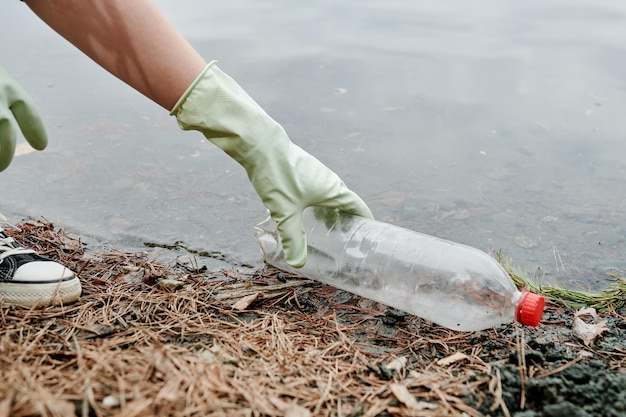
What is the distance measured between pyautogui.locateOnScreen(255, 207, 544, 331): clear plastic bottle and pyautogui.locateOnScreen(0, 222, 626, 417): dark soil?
7 centimetres

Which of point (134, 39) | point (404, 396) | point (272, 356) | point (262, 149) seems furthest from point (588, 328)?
point (134, 39)

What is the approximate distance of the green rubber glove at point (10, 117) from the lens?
212 centimetres

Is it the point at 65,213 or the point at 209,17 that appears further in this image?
the point at 209,17

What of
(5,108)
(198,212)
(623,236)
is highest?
(5,108)

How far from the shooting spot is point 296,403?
62.0 inches

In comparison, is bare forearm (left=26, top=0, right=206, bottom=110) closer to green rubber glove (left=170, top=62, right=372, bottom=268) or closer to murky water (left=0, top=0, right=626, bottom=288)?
green rubber glove (left=170, top=62, right=372, bottom=268)

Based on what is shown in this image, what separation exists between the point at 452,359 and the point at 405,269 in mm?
587

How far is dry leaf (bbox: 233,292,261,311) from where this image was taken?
2303mm

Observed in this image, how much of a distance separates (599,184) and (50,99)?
13.5 feet

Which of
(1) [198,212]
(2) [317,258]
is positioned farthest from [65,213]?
(2) [317,258]

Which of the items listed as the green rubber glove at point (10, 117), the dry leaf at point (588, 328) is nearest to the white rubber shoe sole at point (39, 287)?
the green rubber glove at point (10, 117)

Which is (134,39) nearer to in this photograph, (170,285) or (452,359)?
(170,285)

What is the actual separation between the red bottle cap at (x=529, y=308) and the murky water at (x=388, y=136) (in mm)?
925

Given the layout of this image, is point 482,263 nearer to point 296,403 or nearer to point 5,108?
point 296,403
